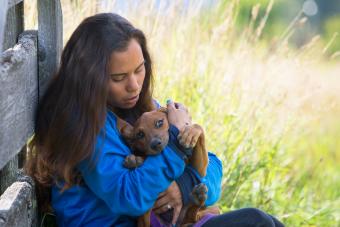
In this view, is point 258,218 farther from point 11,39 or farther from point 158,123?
point 11,39

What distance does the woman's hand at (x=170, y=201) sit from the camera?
2.93 m

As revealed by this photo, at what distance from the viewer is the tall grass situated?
4.71 metres

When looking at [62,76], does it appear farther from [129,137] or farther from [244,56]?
Result: [244,56]

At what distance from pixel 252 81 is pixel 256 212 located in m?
2.30

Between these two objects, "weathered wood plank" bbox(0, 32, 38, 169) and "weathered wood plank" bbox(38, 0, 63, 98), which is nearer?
"weathered wood plank" bbox(0, 32, 38, 169)

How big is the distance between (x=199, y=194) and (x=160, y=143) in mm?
283

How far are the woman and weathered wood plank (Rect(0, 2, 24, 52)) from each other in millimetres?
212

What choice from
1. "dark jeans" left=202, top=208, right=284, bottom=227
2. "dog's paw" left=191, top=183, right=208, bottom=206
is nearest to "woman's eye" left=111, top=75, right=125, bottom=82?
"dog's paw" left=191, top=183, right=208, bottom=206

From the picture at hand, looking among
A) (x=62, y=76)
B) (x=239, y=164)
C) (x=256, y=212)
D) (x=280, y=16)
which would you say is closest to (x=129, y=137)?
(x=62, y=76)

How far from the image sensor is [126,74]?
2.87 meters

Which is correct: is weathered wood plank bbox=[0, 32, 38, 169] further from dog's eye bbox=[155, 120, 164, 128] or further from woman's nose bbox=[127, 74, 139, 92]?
dog's eye bbox=[155, 120, 164, 128]

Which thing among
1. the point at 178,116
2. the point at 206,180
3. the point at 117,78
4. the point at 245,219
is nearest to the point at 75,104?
the point at 117,78

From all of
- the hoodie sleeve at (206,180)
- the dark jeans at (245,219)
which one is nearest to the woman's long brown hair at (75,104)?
the hoodie sleeve at (206,180)

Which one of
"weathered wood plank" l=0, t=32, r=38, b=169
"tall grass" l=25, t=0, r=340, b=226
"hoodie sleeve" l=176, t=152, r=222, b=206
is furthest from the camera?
"tall grass" l=25, t=0, r=340, b=226
